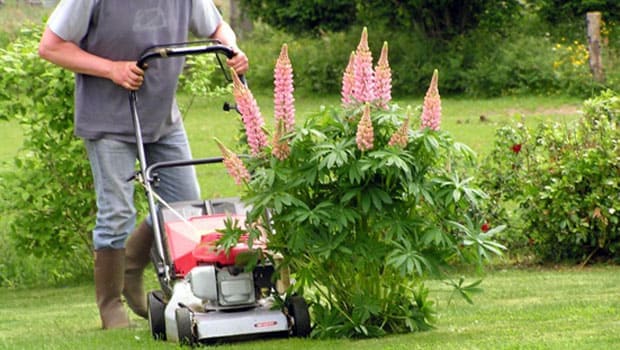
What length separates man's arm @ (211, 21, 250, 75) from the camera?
254 inches

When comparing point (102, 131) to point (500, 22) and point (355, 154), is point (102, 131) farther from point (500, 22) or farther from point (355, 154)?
point (500, 22)

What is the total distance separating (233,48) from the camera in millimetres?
6520

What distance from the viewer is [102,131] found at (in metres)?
6.59

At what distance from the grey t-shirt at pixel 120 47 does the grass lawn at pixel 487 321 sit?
3.23ft

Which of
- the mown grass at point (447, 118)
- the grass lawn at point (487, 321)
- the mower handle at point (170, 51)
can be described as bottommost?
the mown grass at point (447, 118)

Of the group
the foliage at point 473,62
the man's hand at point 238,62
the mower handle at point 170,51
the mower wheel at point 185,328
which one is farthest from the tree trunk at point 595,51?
the mower wheel at point 185,328

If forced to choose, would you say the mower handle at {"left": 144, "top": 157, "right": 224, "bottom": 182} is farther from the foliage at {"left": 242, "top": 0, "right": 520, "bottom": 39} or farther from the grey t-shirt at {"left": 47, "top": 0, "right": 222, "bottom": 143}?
the foliage at {"left": 242, "top": 0, "right": 520, "bottom": 39}

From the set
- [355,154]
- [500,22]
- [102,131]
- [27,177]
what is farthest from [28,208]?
[500,22]

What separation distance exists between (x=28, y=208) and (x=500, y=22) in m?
18.1

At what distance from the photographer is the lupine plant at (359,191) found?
Result: 5.46 metres

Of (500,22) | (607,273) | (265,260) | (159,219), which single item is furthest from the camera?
(500,22)

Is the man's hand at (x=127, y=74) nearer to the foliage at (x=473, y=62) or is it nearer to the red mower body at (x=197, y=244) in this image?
the red mower body at (x=197, y=244)

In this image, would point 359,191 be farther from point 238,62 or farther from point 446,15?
point 446,15

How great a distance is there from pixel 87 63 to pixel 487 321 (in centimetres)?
215
